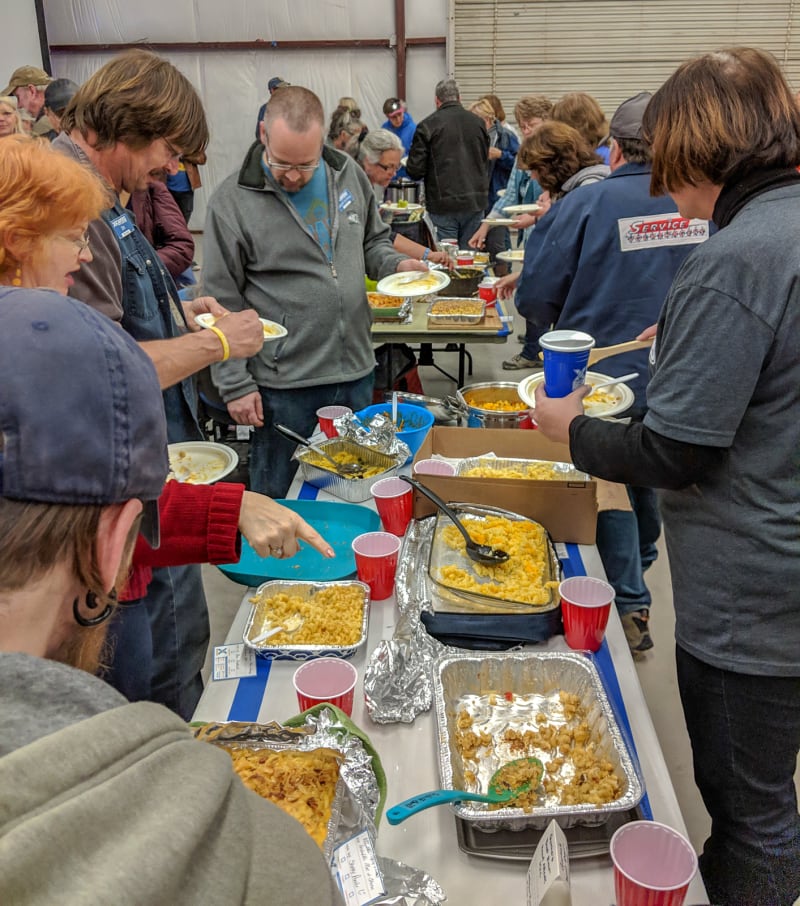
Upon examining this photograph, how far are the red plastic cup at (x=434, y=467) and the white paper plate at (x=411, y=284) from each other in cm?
115

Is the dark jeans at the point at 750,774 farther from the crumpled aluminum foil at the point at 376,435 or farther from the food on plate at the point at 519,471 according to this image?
the crumpled aluminum foil at the point at 376,435

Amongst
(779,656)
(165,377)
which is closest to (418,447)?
(165,377)

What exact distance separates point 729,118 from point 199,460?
1.69 meters

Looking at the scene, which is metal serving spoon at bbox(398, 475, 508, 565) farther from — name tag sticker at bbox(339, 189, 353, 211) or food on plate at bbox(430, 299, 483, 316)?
food on plate at bbox(430, 299, 483, 316)

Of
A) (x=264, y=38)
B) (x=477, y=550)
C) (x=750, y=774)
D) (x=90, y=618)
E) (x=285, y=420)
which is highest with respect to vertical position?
(x=264, y=38)

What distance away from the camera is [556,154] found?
3412mm

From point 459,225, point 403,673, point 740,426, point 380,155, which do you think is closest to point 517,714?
point 403,673

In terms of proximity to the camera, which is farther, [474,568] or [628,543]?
[628,543]

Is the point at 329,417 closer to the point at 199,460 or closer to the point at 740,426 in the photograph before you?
the point at 199,460

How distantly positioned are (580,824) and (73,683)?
3.26 feet

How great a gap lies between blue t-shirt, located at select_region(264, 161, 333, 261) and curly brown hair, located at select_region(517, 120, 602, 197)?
1.15 metres

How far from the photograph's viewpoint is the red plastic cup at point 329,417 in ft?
8.57

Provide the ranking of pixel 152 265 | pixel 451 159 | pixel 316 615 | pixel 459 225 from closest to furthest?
1. pixel 316 615
2. pixel 152 265
3. pixel 451 159
4. pixel 459 225

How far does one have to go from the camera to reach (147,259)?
2.02 metres
